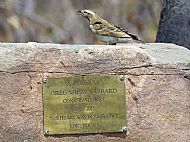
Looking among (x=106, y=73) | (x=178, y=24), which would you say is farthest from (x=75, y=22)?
(x=106, y=73)

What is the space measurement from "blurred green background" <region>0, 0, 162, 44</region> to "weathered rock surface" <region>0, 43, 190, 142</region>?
662 centimetres

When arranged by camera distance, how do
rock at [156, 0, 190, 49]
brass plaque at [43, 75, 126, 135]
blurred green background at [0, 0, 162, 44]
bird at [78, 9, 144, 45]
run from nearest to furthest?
brass plaque at [43, 75, 126, 135], bird at [78, 9, 144, 45], rock at [156, 0, 190, 49], blurred green background at [0, 0, 162, 44]

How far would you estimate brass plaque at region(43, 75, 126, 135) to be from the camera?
5.91 metres

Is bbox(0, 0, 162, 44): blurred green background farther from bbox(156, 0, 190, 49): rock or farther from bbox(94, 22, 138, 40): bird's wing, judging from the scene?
bbox(94, 22, 138, 40): bird's wing

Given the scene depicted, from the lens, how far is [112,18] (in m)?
13.3

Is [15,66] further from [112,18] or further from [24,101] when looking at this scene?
[112,18]

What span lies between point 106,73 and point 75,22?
826cm

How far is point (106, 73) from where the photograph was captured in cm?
597

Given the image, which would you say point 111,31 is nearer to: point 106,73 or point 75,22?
point 106,73

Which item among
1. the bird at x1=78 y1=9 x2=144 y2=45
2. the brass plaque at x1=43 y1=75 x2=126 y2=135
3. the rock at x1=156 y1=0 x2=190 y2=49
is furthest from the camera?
the rock at x1=156 y1=0 x2=190 y2=49

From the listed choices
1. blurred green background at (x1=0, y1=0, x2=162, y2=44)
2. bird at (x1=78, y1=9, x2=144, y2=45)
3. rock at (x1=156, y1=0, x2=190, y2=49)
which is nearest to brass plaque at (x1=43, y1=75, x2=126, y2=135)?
bird at (x1=78, y1=9, x2=144, y2=45)

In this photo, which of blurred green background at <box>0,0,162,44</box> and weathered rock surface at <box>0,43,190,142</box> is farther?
blurred green background at <box>0,0,162,44</box>

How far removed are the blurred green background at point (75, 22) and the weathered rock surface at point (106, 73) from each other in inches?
261

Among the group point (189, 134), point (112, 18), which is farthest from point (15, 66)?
point (112, 18)
